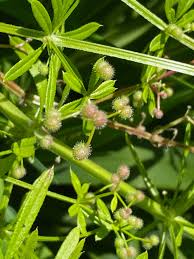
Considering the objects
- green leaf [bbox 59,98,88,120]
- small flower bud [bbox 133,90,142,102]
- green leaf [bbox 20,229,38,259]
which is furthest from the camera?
small flower bud [bbox 133,90,142,102]

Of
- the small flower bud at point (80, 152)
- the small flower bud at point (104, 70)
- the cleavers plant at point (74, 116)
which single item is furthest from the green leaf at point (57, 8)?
the small flower bud at point (80, 152)

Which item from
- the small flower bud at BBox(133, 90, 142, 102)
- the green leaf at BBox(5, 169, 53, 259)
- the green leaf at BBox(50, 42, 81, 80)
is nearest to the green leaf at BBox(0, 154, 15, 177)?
the green leaf at BBox(5, 169, 53, 259)

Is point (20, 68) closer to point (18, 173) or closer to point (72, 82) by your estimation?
point (72, 82)

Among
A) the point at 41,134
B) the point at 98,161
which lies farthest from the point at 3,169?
the point at 98,161

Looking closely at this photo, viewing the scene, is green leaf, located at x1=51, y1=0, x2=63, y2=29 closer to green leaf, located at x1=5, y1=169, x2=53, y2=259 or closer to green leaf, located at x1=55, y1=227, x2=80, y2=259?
green leaf, located at x1=5, y1=169, x2=53, y2=259

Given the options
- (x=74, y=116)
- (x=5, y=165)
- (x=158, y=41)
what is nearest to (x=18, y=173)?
(x=5, y=165)

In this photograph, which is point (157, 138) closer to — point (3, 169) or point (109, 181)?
point (109, 181)
